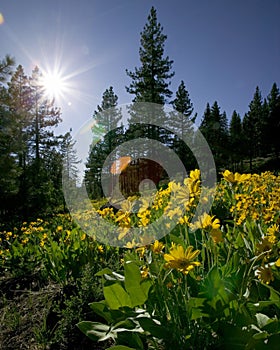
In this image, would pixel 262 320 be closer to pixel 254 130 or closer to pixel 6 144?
pixel 6 144

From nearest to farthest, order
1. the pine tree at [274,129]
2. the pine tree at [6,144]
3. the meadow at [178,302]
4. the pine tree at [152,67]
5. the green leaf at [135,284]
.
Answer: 1. the meadow at [178,302]
2. the green leaf at [135,284]
3. the pine tree at [6,144]
4. the pine tree at [152,67]
5. the pine tree at [274,129]

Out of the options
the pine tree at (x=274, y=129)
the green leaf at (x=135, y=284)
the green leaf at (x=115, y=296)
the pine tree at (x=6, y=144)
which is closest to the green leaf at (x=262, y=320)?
the green leaf at (x=135, y=284)

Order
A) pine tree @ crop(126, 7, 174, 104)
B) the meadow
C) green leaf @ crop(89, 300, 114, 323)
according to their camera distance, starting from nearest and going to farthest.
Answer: the meadow
green leaf @ crop(89, 300, 114, 323)
pine tree @ crop(126, 7, 174, 104)

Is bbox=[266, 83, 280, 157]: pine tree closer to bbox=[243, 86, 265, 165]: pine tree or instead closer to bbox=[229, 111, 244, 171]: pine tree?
bbox=[243, 86, 265, 165]: pine tree

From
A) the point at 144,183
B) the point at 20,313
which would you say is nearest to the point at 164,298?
the point at 20,313

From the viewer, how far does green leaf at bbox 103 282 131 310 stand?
1322 millimetres

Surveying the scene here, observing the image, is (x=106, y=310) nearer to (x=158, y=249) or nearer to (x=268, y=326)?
(x=158, y=249)

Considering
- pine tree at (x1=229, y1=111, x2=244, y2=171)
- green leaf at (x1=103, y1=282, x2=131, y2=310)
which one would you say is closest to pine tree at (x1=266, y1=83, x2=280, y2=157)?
pine tree at (x1=229, y1=111, x2=244, y2=171)

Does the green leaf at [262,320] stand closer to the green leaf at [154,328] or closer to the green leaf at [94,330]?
the green leaf at [154,328]

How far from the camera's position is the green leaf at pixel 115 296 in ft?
4.34

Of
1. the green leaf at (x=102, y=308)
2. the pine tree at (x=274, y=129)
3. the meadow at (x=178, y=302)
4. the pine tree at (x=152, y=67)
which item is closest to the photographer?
the meadow at (x=178, y=302)

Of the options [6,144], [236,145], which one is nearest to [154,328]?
[6,144]

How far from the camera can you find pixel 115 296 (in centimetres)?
132

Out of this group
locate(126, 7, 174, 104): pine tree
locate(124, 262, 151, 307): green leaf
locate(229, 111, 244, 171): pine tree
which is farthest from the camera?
locate(229, 111, 244, 171): pine tree
